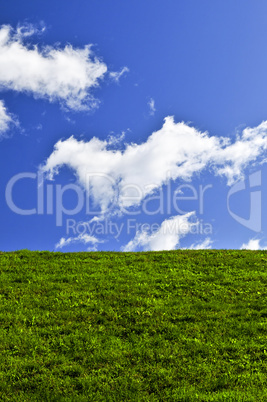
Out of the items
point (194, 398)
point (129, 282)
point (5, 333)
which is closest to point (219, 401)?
point (194, 398)

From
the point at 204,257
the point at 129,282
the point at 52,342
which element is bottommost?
the point at 52,342

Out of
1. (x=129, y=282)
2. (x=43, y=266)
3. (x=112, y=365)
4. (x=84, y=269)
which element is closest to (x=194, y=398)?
(x=112, y=365)

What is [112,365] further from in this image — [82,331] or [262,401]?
[262,401]

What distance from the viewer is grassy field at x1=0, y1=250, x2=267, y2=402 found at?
34.2ft

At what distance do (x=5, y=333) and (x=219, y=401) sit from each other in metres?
8.10

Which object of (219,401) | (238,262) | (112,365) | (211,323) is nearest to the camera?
(219,401)

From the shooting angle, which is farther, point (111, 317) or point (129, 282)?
point (129, 282)

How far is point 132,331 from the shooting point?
45.4 ft

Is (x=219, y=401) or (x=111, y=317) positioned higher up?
(x=111, y=317)

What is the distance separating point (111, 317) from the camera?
14.9m

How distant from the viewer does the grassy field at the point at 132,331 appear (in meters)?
10.4

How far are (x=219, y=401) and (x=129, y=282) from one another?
10032 mm

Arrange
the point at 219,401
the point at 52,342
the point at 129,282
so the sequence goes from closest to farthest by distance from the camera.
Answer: the point at 219,401, the point at 52,342, the point at 129,282

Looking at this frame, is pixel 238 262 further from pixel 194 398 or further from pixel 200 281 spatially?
pixel 194 398
